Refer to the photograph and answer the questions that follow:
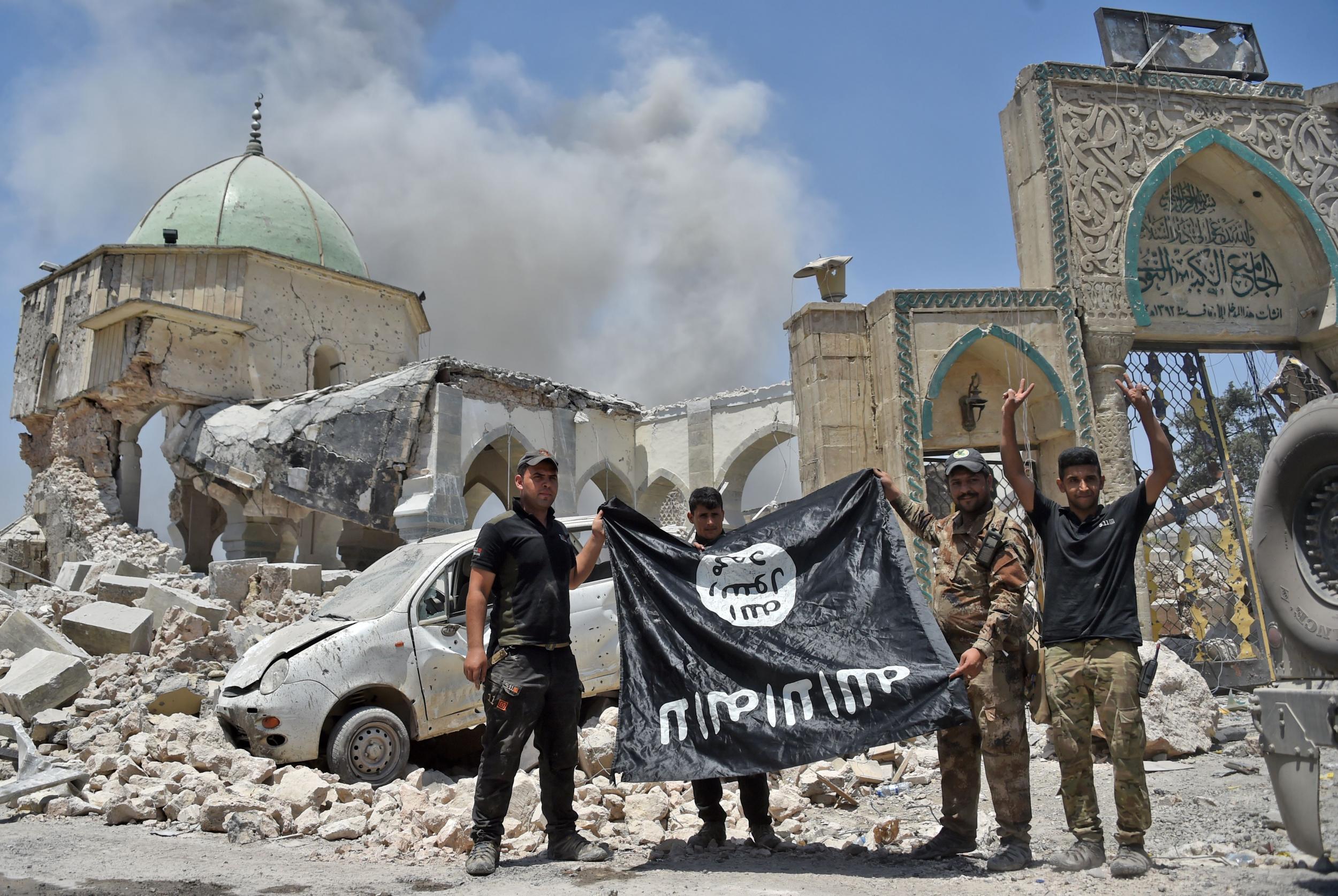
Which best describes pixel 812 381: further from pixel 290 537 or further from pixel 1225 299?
pixel 290 537

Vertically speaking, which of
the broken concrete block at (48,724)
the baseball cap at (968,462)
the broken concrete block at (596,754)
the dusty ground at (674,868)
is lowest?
the dusty ground at (674,868)

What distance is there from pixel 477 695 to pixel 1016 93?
7.40 meters

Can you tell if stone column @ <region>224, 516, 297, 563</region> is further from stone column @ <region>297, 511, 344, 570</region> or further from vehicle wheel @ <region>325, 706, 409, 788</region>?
vehicle wheel @ <region>325, 706, 409, 788</region>

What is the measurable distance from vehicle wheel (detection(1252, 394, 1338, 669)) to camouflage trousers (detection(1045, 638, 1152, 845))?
1.89ft

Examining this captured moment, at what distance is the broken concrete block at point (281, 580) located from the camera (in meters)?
11.2

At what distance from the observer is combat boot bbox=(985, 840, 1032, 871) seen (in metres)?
3.51

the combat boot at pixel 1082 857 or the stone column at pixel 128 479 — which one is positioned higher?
the stone column at pixel 128 479

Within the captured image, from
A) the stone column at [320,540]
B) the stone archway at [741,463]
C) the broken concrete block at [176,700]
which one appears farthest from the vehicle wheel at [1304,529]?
the stone column at [320,540]

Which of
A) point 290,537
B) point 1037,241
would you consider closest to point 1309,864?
point 1037,241

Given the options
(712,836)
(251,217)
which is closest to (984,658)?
(712,836)

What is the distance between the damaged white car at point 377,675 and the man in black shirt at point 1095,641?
138 inches

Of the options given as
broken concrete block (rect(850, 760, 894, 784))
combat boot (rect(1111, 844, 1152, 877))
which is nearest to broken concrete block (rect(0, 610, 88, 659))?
broken concrete block (rect(850, 760, 894, 784))

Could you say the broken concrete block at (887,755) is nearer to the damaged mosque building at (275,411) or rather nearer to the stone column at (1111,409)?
the stone column at (1111,409)

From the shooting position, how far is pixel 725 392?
20172 mm
